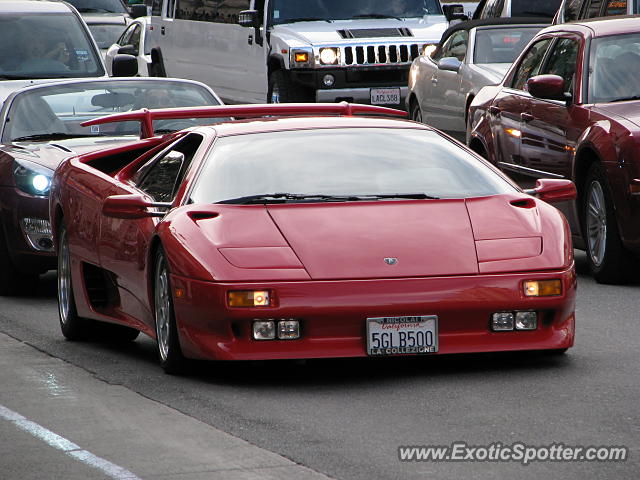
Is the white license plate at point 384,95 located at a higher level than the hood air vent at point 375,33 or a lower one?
lower

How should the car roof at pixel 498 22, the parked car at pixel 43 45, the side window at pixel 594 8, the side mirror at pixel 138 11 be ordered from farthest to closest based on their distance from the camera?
1. the side mirror at pixel 138 11
2. the car roof at pixel 498 22
3. the side window at pixel 594 8
4. the parked car at pixel 43 45

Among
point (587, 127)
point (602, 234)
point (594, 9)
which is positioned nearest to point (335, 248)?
point (602, 234)

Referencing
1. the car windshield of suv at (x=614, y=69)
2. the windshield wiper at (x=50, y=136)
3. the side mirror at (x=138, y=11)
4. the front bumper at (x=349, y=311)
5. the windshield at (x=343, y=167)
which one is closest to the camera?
the front bumper at (x=349, y=311)

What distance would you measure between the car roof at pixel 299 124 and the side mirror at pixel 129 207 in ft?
2.20

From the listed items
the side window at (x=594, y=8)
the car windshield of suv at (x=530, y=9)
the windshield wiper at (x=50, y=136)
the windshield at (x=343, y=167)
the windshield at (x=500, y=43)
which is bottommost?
the car windshield of suv at (x=530, y=9)

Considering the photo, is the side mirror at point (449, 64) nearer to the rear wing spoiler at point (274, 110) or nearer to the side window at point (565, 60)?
the side window at point (565, 60)

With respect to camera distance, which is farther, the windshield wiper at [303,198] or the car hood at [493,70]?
the car hood at [493,70]

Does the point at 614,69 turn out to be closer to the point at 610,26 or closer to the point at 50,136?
the point at 610,26

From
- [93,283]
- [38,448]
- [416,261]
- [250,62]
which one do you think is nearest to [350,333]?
[416,261]

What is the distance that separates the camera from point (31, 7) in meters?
18.4

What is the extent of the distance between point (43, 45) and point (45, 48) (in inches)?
2.1

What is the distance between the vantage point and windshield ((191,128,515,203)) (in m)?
8.30

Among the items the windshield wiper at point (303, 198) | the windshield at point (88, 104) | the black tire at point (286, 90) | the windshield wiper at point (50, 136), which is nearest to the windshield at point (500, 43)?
the black tire at point (286, 90)

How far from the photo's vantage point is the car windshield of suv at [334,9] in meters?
22.7
